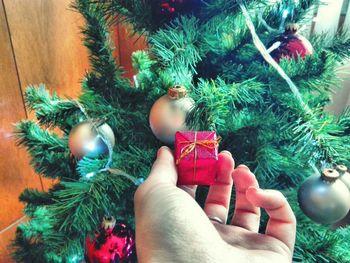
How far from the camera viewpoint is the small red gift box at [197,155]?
416 mm

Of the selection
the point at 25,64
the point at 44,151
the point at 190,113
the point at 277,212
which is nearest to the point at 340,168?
the point at 277,212

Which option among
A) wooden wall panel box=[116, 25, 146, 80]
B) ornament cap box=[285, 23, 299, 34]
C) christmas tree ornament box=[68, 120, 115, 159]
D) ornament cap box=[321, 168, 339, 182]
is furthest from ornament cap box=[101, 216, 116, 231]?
wooden wall panel box=[116, 25, 146, 80]

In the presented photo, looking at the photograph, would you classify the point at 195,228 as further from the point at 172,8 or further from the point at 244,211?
the point at 172,8

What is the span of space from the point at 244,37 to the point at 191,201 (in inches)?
12.2

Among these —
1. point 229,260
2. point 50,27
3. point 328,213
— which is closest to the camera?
point 229,260

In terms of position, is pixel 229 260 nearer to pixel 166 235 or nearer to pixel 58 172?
pixel 166 235

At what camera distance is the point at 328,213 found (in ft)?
1.50

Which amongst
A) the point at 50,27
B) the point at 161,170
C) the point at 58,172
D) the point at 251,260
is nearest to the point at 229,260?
the point at 251,260

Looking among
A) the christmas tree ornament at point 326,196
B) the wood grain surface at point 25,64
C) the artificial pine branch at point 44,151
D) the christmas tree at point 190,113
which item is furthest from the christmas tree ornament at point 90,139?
the wood grain surface at point 25,64

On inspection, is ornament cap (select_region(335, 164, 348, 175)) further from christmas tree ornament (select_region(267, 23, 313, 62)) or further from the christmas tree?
christmas tree ornament (select_region(267, 23, 313, 62))

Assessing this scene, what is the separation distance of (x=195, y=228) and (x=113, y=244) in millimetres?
266

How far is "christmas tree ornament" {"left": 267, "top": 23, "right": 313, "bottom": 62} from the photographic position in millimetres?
555

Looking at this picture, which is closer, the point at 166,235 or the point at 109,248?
the point at 166,235

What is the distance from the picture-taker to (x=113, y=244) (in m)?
0.56
